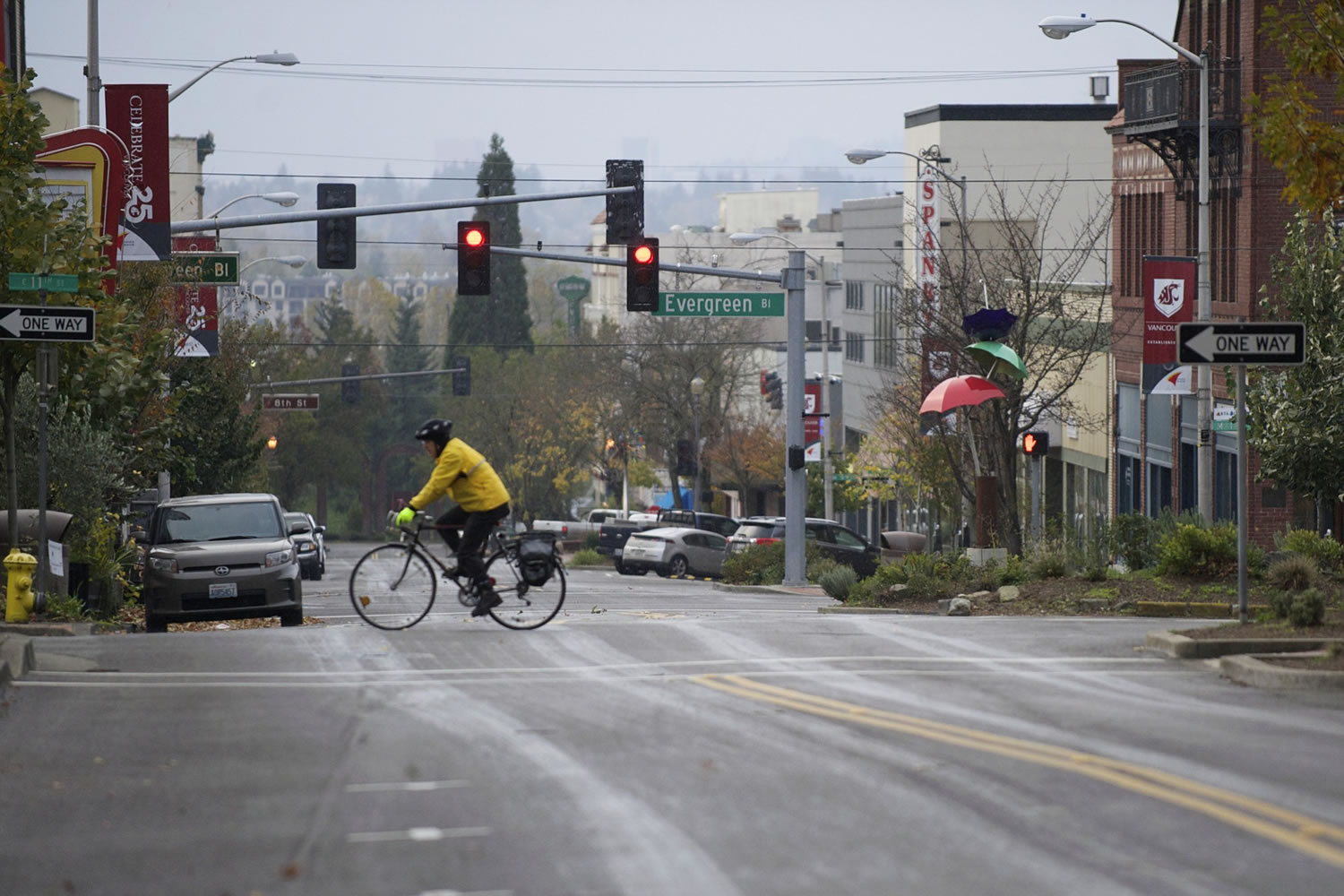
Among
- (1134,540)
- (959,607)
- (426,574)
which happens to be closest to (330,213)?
(959,607)

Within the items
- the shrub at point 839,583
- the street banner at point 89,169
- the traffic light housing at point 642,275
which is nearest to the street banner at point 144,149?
the street banner at point 89,169

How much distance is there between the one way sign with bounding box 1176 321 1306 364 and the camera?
14.6 m

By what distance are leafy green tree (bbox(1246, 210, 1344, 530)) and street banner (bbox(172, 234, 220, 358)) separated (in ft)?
59.6

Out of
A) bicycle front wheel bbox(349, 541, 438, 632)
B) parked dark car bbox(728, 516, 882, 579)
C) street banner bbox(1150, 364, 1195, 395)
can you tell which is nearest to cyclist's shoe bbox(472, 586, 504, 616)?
bicycle front wheel bbox(349, 541, 438, 632)

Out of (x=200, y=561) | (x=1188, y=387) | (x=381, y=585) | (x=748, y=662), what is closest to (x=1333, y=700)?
(x=748, y=662)

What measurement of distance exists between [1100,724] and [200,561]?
12100 mm

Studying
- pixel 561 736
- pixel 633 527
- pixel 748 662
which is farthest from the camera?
pixel 633 527

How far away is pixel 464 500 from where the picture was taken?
1491 cm

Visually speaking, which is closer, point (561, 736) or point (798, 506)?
point (561, 736)

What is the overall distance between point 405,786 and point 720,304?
79.7ft

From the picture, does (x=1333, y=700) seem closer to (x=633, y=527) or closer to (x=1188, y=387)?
(x=1188, y=387)

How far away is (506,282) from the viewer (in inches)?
4269

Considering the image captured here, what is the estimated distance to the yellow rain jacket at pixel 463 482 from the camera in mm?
14539

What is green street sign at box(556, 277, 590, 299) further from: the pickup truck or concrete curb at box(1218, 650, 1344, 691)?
concrete curb at box(1218, 650, 1344, 691)
